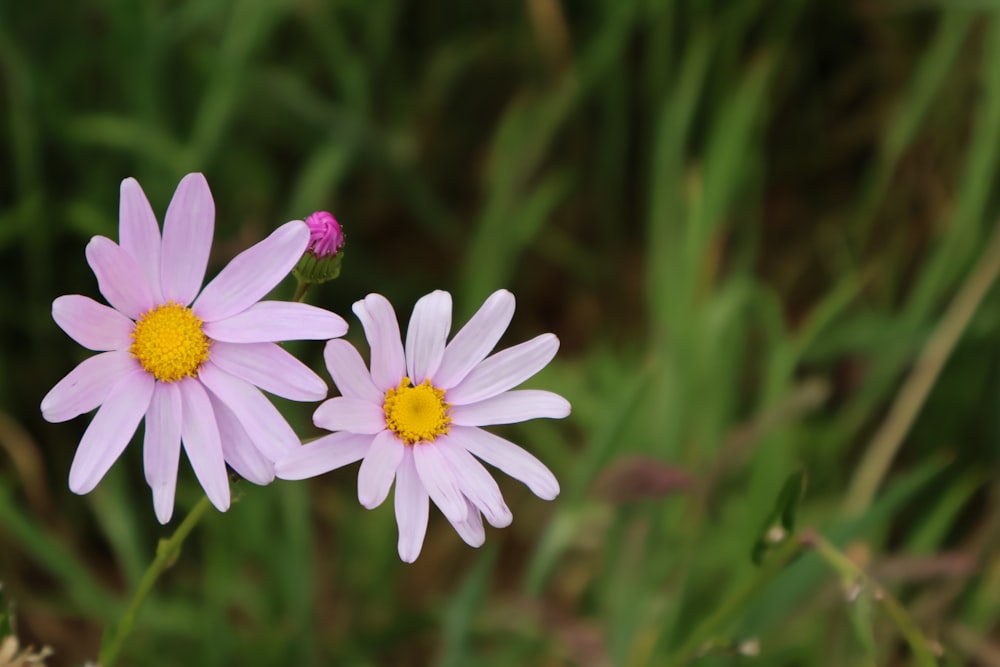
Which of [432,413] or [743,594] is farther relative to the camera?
[743,594]

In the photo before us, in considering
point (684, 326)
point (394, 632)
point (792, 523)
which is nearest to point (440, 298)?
point (792, 523)

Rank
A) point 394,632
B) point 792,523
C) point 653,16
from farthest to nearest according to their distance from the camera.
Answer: point 653,16 < point 394,632 < point 792,523

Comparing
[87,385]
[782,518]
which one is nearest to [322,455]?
[87,385]

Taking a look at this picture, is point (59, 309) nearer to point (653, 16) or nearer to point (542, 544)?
point (542, 544)

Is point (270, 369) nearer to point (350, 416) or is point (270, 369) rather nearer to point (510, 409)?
point (350, 416)

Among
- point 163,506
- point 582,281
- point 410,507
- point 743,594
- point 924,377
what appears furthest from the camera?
point 582,281

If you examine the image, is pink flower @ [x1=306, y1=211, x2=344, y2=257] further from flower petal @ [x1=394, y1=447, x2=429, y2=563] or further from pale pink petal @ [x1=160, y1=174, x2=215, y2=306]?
flower petal @ [x1=394, y1=447, x2=429, y2=563]

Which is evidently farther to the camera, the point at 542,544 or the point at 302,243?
the point at 542,544
